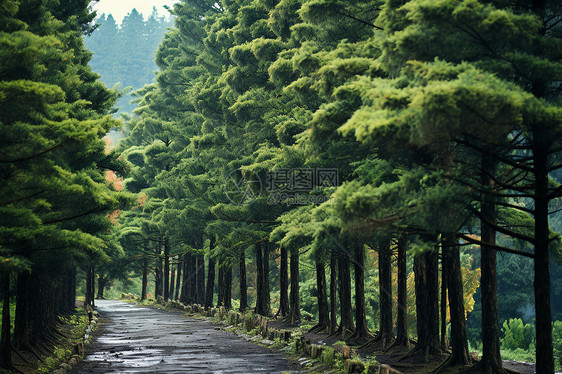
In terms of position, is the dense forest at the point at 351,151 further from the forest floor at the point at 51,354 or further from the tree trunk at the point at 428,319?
the forest floor at the point at 51,354

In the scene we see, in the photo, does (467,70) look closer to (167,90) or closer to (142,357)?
(142,357)

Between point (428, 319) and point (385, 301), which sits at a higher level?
point (385, 301)

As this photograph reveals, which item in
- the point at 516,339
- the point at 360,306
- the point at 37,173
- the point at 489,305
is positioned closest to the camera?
the point at 37,173

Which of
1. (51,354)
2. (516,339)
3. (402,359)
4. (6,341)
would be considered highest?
(6,341)

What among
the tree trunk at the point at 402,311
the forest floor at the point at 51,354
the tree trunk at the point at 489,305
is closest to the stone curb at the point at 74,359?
the forest floor at the point at 51,354

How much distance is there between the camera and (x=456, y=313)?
1497 cm

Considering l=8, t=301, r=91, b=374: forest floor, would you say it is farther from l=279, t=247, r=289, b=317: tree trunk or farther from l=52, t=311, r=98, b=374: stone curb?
l=279, t=247, r=289, b=317: tree trunk

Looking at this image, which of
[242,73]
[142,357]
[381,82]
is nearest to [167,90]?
[242,73]

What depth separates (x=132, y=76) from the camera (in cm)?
14962

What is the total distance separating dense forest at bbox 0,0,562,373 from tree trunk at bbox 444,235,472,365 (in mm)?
51

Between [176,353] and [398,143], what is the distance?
12610 mm

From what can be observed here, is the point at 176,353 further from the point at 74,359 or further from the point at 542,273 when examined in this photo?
the point at 542,273

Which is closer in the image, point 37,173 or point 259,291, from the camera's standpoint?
point 37,173

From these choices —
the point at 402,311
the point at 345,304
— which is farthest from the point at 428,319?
the point at 345,304
